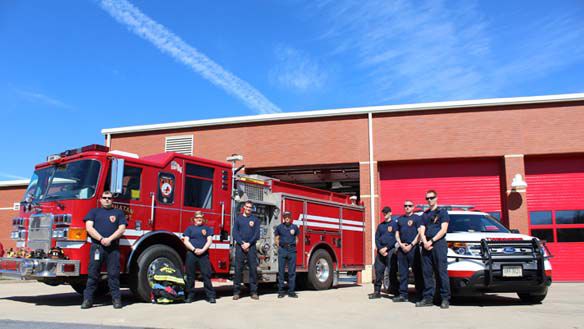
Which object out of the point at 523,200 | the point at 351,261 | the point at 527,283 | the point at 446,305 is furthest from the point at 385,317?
the point at 523,200

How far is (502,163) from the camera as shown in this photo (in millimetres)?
17750

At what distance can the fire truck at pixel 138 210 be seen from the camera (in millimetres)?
8156

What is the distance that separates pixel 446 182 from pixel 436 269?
33.9ft

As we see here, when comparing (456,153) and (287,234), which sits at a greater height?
(456,153)

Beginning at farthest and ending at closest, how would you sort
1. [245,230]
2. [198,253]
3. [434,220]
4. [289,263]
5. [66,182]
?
[289,263] < [245,230] < [198,253] < [66,182] < [434,220]

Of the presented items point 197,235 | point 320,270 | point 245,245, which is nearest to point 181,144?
point 320,270

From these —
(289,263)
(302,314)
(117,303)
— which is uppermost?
(289,263)

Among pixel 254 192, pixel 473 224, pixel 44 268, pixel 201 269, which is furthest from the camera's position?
pixel 254 192

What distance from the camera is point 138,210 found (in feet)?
29.0

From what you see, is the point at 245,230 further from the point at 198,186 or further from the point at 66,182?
the point at 66,182

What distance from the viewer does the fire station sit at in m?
17.2

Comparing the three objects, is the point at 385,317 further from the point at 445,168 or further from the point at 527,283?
the point at 445,168

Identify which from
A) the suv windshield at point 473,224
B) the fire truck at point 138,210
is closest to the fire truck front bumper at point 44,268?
the fire truck at point 138,210

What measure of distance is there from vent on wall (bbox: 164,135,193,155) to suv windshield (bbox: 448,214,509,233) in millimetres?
12803
